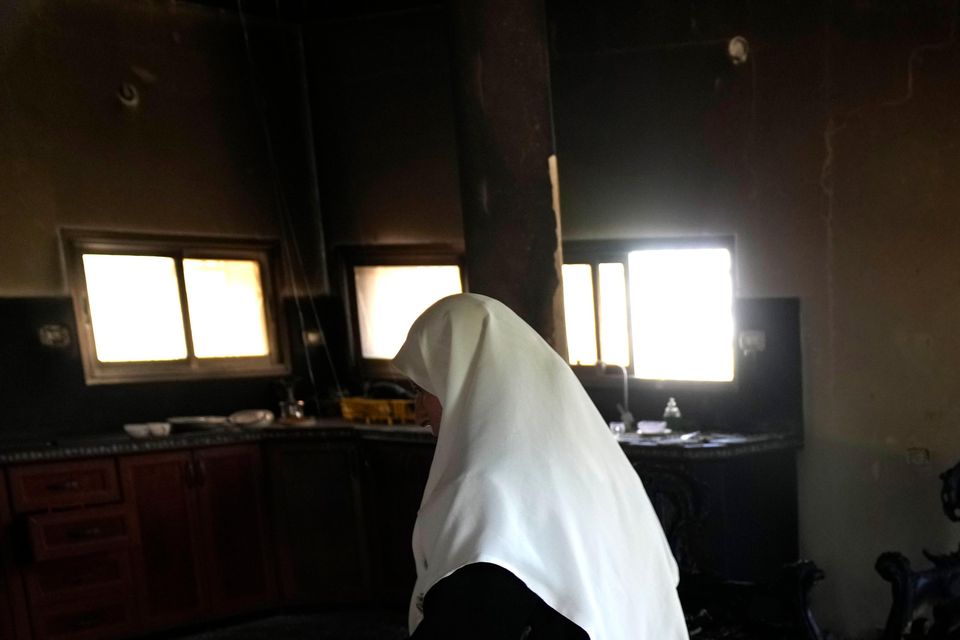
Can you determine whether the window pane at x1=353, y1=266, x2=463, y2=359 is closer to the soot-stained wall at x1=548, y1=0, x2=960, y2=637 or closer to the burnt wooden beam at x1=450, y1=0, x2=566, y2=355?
the soot-stained wall at x1=548, y1=0, x2=960, y2=637

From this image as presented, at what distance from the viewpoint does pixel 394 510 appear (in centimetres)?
403

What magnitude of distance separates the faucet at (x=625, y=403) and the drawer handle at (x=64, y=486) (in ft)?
8.40

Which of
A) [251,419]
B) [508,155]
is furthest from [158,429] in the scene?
[508,155]

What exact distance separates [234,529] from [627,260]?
2.43m

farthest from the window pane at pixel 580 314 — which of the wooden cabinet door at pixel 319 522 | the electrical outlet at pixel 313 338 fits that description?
the electrical outlet at pixel 313 338

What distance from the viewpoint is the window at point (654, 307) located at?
143 inches

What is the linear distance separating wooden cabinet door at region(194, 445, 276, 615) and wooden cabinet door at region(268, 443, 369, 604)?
0.27 ft

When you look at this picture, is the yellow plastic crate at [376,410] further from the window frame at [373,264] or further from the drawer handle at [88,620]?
the drawer handle at [88,620]

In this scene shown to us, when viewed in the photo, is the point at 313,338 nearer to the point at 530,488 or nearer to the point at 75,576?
the point at 75,576

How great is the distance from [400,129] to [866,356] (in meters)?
2.66

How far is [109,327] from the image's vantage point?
413cm

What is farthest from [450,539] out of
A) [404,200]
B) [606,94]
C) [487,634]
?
[404,200]

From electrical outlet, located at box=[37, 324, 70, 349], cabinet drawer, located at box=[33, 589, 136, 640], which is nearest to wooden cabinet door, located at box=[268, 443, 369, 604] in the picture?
cabinet drawer, located at box=[33, 589, 136, 640]

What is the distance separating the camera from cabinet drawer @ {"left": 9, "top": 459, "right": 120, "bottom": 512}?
353 cm
